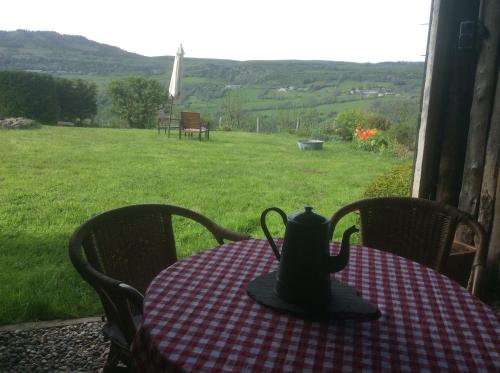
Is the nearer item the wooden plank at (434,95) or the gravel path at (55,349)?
the gravel path at (55,349)

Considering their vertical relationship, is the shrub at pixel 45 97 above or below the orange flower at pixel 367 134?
above

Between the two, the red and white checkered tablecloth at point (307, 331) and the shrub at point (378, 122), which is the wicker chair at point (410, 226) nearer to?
the red and white checkered tablecloth at point (307, 331)

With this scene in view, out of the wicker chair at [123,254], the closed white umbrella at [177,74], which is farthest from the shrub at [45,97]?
the wicker chair at [123,254]

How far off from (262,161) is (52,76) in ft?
20.1

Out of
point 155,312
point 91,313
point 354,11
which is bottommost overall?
point 91,313

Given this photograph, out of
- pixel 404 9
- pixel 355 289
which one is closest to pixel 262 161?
pixel 404 9

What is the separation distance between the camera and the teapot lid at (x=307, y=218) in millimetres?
893

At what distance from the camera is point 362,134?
325 inches

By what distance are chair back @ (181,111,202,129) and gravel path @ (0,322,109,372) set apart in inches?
269

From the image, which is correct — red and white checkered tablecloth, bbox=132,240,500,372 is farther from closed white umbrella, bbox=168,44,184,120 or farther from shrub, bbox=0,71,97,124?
shrub, bbox=0,71,97,124

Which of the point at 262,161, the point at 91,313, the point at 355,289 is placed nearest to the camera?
the point at 355,289

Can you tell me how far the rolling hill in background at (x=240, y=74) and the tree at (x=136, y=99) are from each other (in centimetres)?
28

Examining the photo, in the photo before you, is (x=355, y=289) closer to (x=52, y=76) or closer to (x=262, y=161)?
(x=262, y=161)

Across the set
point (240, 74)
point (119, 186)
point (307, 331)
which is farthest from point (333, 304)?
point (240, 74)
